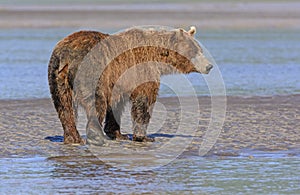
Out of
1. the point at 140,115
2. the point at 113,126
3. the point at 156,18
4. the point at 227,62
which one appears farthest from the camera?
the point at 156,18

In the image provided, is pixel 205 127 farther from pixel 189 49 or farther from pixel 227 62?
pixel 227 62

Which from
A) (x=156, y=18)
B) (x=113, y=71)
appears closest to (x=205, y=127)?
(x=113, y=71)

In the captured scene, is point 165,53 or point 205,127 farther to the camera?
point 205,127

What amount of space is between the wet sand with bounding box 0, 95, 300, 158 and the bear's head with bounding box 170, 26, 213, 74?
855mm

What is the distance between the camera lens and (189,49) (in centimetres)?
936

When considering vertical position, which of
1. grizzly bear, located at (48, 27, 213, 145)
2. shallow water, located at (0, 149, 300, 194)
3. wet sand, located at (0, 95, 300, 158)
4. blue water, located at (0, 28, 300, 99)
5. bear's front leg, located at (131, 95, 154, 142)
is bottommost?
blue water, located at (0, 28, 300, 99)

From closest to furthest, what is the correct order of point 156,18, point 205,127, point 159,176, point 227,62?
point 159,176 → point 205,127 → point 227,62 → point 156,18

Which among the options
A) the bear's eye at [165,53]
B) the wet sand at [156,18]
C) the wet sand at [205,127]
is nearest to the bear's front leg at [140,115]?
the wet sand at [205,127]

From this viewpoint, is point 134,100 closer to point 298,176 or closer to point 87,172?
point 87,172

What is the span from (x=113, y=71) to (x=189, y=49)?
948mm

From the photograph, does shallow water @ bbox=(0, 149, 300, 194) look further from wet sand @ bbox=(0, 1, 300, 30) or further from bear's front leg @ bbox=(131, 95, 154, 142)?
wet sand @ bbox=(0, 1, 300, 30)

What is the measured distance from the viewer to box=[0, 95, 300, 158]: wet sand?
9078 mm

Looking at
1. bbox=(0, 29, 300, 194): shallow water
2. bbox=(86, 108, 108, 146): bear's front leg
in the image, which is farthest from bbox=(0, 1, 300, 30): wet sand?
bbox=(86, 108, 108, 146): bear's front leg

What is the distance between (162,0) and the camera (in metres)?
50.4
